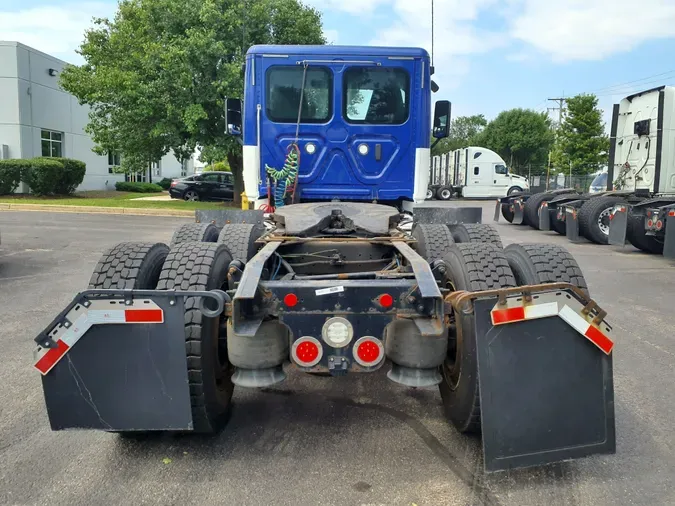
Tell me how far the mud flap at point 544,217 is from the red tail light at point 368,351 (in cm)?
1472

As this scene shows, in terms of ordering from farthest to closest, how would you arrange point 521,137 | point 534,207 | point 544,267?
point 521,137 < point 534,207 < point 544,267

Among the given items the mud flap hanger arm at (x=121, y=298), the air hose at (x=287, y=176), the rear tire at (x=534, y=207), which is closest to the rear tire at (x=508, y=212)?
the rear tire at (x=534, y=207)

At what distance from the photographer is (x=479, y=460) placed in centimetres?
335

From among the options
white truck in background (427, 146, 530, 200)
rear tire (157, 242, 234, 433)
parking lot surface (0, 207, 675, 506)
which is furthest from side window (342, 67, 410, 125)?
white truck in background (427, 146, 530, 200)

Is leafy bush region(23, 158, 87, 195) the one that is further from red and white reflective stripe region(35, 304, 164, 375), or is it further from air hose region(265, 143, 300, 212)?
red and white reflective stripe region(35, 304, 164, 375)

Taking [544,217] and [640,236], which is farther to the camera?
[544,217]

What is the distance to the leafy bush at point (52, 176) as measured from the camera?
23.2 metres

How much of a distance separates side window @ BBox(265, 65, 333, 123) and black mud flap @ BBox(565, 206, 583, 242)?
401 inches

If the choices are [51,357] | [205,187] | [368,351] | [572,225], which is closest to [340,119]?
[368,351]

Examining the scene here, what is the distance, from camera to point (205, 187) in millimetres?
27844

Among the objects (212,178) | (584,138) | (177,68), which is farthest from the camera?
(584,138)

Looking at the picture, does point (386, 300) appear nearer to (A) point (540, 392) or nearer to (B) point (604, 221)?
(A) point (540, 392)

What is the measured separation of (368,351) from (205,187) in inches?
1015

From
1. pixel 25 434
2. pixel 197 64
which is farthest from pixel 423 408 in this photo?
pixel 197 64
